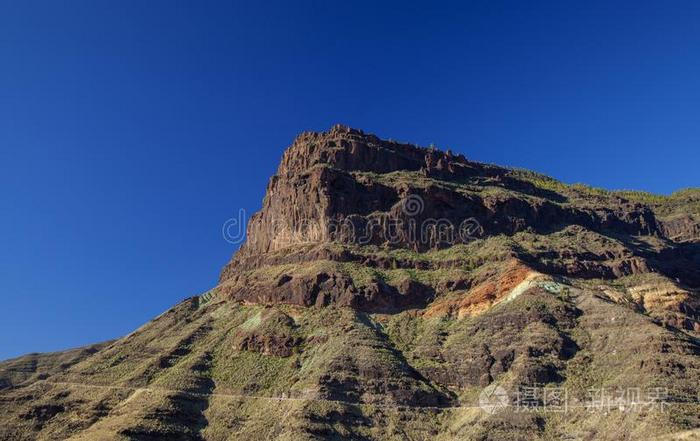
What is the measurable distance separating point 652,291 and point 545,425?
4307 centimetres

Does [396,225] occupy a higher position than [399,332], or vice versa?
[396,225]

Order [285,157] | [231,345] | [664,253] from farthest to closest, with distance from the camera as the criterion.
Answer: [285,157] < [664,253] < [231,345]

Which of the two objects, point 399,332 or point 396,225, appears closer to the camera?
point 399,332

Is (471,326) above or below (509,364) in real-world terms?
above

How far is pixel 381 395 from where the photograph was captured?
8425 cm

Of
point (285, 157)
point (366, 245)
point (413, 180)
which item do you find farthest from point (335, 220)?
point (285, 157)

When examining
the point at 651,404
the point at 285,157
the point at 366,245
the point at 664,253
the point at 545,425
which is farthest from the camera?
the point at 285,157

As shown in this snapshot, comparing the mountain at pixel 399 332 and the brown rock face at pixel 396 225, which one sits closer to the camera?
the mountain at pixel 399 332

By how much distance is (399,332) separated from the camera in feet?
334

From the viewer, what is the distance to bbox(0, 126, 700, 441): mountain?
7825 cm

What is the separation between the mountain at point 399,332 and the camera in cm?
7825

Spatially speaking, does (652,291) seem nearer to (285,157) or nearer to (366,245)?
(366,245)

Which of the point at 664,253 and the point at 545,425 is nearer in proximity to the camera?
the point at 545,425

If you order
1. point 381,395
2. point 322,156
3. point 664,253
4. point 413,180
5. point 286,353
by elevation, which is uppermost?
point 322,156
